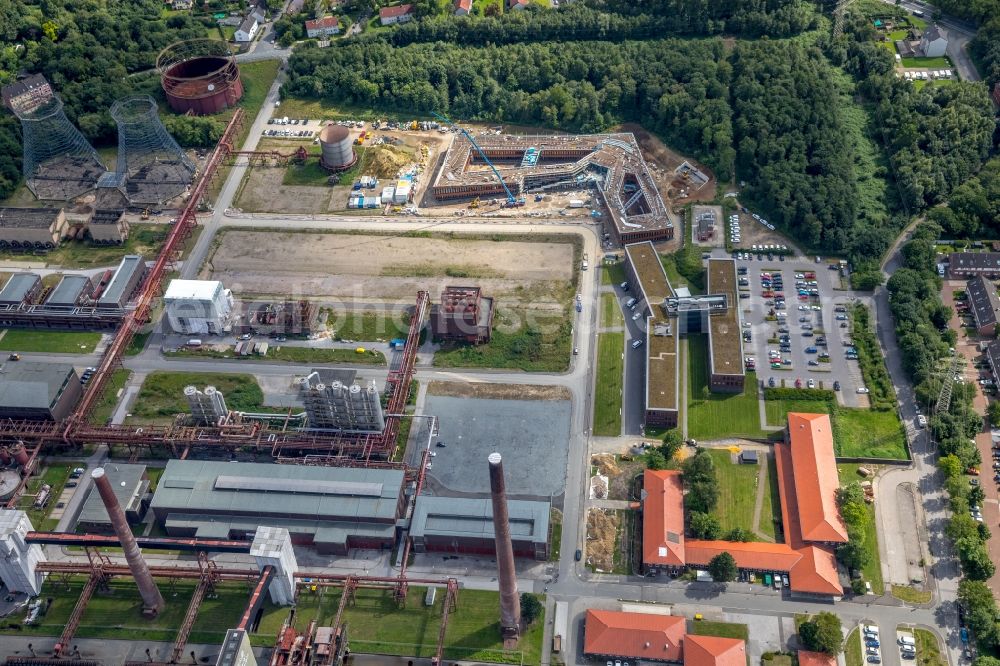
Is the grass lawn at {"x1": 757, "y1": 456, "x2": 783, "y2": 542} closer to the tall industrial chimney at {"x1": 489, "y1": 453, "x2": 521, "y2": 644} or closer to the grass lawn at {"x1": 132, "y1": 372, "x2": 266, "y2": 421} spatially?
the tall industrial chimney at {"x1": 489, "y1": 453, "x2": 521, "y2": 644}

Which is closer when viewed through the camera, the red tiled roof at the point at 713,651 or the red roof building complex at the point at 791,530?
the red tiled roof at the point at 713,651

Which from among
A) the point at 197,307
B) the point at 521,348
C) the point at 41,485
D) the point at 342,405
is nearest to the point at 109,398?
the point at 41,485

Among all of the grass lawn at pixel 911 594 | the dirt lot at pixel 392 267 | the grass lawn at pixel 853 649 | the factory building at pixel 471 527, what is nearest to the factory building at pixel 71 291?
the dirt lot at pixel 392 267

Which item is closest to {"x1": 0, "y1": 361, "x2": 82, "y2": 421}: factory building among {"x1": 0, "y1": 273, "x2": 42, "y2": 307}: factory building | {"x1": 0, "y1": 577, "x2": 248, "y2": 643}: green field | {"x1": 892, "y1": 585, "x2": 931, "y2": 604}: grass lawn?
{"x1": 0, "y1": 273, "x2": 42, "y2": 307}: factory building

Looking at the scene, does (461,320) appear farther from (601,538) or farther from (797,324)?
(797,324)

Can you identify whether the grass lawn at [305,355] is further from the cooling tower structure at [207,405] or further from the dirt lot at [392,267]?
the dirt lot at [392,267]

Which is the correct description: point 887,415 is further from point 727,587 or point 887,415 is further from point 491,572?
point 491,572
